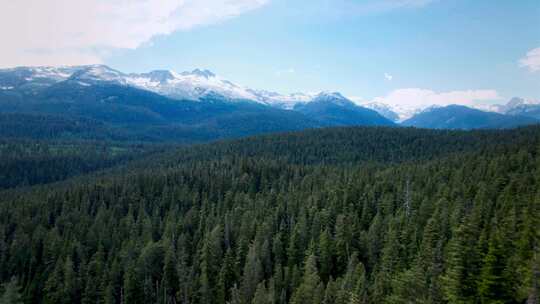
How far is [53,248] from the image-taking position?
326ft

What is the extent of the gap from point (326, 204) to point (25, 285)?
256 ft

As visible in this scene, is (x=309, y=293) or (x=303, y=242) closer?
(x=309, y=293)

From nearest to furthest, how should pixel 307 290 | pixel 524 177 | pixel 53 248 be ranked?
pixel 307 290, pixel 524 177, pixel 53 248

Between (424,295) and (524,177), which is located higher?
(524,177)

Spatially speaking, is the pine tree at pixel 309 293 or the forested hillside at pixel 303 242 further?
the pine tree at pixel 309 293

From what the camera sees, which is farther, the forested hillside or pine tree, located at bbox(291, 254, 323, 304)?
pine tree, located at bbox(291, 254, 323, 304)

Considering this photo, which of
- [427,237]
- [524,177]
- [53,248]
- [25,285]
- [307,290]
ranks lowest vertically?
[25,285]

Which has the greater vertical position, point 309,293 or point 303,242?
point 309,293

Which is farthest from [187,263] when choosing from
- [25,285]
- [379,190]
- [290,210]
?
[379,190]

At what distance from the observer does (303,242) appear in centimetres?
9038

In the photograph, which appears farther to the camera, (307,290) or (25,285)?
(25,285)

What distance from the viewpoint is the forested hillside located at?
4666 centimetres

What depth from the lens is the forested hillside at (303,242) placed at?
46.7 metres

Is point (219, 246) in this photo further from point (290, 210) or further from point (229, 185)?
point (229, 185)
